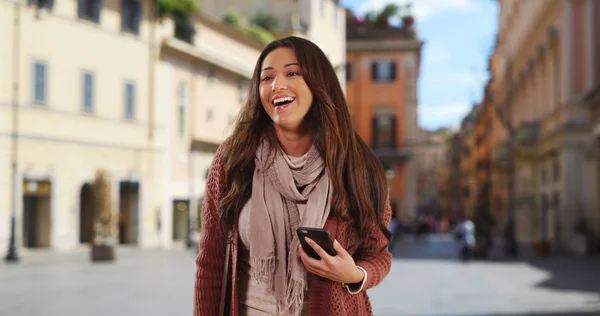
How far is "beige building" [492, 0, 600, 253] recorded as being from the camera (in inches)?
1411

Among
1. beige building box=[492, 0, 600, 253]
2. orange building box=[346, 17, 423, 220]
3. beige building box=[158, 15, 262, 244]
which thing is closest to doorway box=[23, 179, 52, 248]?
beige building box=[158, 15, 262, 244]

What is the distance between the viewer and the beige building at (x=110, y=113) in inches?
1232

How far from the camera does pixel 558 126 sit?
125 feet

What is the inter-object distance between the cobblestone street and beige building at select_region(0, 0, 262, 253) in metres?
4.59

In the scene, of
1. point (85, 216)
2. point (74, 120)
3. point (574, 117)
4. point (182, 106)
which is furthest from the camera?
point (182, 106)

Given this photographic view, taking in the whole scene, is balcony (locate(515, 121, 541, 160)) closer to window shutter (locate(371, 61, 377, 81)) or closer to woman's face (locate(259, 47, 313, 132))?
window shutter (locate(371, 61, 377, 81))

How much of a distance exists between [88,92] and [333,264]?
33491 mm

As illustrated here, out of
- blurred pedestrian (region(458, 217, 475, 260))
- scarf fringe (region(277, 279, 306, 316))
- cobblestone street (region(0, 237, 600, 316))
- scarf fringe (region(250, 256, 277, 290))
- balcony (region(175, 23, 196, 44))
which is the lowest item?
cobblestone street (region(0, 237, 600, 316))

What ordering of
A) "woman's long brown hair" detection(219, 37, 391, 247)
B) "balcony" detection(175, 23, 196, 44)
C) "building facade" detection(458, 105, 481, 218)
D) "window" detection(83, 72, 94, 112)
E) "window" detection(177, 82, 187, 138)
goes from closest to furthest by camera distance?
"woman's long brown hair" detection(219, 37, 391, 247) → "window" detection(83, 72, 94, 112) → "window" detection(177, 82, 187, 138) → "balcony" detection(175, 23, 196, 44) → "building facade" detection(458, 105, 481, 218)

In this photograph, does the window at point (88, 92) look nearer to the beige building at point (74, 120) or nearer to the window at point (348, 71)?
the beige building at point (74, 120)

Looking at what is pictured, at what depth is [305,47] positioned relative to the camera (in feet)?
10.4

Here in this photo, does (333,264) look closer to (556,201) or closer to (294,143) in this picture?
(294,143)

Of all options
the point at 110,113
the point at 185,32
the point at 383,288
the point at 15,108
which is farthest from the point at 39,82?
the point at 383,288

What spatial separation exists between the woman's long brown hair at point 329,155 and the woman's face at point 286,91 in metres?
0.02
